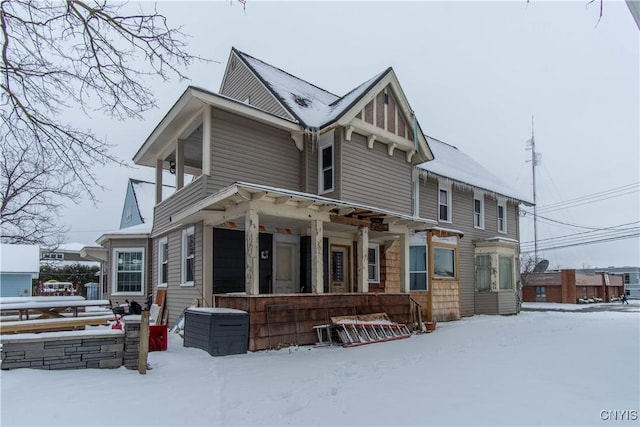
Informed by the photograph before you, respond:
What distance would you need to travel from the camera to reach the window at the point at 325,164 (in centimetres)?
1191

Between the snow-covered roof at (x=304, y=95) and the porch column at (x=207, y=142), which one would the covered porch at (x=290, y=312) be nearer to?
the porch column at (x=207, y=142)

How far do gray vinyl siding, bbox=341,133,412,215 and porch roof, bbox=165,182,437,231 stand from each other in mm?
1157

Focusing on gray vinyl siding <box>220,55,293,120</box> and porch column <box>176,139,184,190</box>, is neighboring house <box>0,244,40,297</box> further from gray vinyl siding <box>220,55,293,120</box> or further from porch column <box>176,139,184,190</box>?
porch column <box>176,139,184,190</box>

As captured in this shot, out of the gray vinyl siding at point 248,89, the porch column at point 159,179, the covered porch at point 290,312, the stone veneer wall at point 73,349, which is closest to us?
the stone veneer wall at point 73,349

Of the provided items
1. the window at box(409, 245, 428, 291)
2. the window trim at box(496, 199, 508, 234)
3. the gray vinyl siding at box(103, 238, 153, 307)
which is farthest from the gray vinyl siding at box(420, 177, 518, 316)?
the gray vinyl siding at box(103, 238, 153, 307)

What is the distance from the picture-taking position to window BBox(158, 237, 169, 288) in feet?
41.9

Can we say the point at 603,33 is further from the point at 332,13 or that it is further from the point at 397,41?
the point at 397,41

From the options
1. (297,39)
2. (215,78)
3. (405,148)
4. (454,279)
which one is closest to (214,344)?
(297,39)

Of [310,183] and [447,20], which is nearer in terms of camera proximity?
[447,20]

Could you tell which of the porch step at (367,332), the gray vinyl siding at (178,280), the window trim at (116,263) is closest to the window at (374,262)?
the porch step at (367,332)


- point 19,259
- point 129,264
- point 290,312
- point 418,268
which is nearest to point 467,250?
point 418,268

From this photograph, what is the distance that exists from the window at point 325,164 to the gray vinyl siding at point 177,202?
3.36 metres

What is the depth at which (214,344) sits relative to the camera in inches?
299

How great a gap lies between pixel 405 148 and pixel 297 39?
18.1 feet
